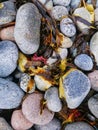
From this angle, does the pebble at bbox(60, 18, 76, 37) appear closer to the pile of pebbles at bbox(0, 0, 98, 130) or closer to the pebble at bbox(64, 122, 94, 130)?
the pile of pebbles at bbox(0, 0, 98, 130)

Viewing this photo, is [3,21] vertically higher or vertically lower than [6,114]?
higher

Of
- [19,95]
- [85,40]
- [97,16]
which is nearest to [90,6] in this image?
[97,16]

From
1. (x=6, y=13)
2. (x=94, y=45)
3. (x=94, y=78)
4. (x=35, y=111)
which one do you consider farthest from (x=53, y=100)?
(x=6, y=13)

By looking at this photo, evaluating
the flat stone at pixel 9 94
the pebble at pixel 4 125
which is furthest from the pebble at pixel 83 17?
the pebble at pixel 4 125

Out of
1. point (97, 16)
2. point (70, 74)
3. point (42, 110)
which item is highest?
point (97, 16)

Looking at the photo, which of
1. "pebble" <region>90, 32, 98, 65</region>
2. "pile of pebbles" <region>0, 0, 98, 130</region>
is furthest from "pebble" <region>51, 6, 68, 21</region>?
"pebble" <region>90, 32, 98, 65</region>

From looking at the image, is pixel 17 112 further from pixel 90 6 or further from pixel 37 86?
pixel 90 6
